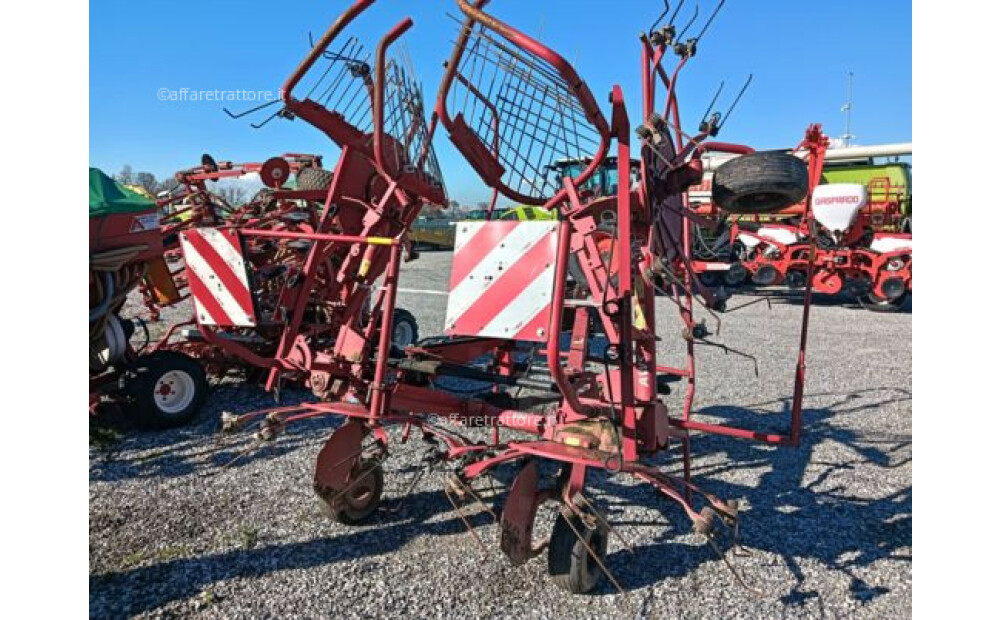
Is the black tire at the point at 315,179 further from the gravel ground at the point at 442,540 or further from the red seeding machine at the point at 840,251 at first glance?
the red seeding machine at the point at 840,251

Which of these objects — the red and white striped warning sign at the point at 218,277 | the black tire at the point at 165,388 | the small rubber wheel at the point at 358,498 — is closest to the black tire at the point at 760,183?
the small rubber wheel at the point at 358,498

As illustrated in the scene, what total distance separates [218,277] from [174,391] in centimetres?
164

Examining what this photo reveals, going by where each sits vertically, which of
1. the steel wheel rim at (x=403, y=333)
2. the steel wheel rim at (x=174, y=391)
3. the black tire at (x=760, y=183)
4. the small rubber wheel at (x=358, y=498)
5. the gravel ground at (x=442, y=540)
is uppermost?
the black tire at (x=760, y=183)

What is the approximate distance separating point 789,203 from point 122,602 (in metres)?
3.31

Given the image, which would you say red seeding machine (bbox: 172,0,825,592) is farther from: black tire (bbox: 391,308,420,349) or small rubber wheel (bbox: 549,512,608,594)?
black tire (bbox: 391,308,420,349)

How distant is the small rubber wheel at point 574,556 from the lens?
8.31ft

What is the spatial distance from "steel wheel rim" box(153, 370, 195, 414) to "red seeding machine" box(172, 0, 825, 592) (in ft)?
4.21

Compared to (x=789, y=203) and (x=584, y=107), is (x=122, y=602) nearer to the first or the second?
(x=584, y=107)

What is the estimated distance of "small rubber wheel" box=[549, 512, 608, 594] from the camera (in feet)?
8.31

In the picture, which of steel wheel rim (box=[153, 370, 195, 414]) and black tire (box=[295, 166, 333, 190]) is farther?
black tire (box=[295, 166, 333, 190])

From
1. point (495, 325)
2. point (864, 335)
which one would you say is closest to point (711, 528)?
point (495, 325)

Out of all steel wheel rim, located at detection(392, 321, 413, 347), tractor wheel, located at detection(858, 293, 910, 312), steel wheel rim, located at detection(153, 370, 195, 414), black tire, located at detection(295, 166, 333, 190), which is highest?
black tire, located at detection(295, 166, 333, 190)

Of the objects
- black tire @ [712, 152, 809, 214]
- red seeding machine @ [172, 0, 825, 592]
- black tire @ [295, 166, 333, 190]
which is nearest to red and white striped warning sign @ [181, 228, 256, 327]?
red seeding machine @ [172, 0, 825, 592]

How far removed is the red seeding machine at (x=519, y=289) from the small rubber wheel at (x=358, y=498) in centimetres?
1
